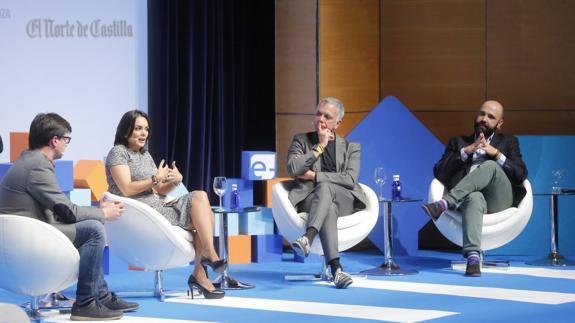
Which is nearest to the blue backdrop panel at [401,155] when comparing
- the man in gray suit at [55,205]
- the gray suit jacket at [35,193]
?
the man in gray suit at [55,205]

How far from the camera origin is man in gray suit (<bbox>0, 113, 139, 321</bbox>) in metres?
5.02

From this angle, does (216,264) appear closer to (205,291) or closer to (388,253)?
(205,291)

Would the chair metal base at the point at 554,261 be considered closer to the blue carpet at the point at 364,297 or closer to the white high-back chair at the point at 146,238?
the blue carpet at the point at 364,297

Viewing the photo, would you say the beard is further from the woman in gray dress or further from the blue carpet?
the woman in gray dress

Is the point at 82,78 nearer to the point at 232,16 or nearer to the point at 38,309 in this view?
the point at 232,16

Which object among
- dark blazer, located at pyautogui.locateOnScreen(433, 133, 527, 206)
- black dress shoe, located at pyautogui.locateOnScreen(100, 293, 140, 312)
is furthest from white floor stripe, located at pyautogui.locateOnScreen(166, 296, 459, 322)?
dark blazer, located at pyautogui.locateOnScreen(433, 133, 527, 206)

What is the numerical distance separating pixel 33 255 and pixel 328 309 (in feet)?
5.31

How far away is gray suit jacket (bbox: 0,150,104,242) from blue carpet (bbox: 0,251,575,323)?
0.69 meters

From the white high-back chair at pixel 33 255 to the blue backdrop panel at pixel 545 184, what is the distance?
14.0 ft

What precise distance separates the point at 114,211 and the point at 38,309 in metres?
0.66

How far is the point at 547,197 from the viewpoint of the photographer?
8.13m

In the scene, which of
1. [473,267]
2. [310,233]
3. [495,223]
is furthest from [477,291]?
[310,233]

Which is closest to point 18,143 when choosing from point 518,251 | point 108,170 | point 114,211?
point 108,170

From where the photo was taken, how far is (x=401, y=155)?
27.1 feet
